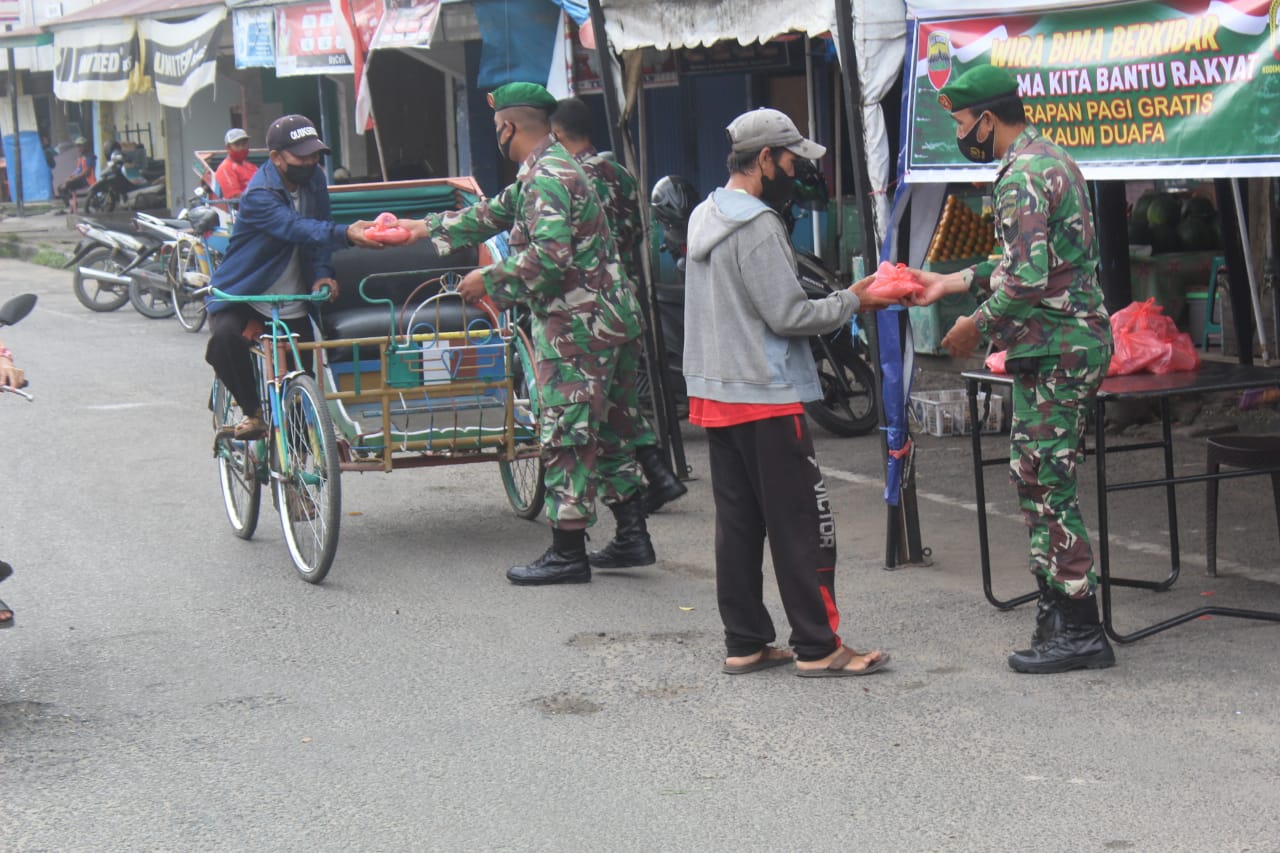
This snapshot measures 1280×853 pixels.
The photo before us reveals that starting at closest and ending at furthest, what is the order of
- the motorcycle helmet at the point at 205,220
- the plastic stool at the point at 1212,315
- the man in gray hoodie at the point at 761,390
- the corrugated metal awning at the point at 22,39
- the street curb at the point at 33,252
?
the man in gray hoodie at the point at 761,390 → the plastic stool at the point at 1212,315 → the motorcycle helmet at the point at 205,220 → the street curb at the point at 33,252 → the corrugated metal awning at the point at 22,39

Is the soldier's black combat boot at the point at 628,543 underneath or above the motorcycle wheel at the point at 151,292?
underneath

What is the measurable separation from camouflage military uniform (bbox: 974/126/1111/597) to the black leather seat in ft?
9.72

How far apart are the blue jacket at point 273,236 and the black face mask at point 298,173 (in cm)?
5

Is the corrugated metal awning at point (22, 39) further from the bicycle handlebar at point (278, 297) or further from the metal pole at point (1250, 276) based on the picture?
the metal pole at point (1250, 276)

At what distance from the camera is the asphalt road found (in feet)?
13.4

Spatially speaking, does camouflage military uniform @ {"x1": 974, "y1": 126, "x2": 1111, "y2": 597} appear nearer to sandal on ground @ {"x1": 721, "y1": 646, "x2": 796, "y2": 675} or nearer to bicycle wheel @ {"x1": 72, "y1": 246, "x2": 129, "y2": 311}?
sandal on ground @ {"x1": 721, "y1": 646, "x2": 796, "y2": 675}

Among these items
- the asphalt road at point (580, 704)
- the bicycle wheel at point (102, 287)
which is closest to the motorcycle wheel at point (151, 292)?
the bicycle wheel at point (102, 287)

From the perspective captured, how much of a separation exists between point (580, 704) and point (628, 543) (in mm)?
1758

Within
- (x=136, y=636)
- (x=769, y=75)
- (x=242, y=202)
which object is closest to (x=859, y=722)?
(x=136, y=636)

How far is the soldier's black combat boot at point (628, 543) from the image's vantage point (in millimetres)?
6773

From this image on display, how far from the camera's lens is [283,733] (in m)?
4.86

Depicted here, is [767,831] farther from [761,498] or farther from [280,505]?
[280,505]

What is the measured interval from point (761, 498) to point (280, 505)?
2.66m

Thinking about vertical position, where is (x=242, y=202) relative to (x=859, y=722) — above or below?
above
